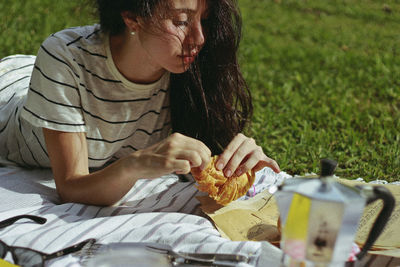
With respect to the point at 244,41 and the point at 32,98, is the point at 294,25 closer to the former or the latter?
the point at 244,41

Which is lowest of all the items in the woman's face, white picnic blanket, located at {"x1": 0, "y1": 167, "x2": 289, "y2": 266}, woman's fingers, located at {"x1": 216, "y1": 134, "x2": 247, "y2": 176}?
white picnic blanket, located at {"x1": 0, "y1": 167, "x2": 289, "y2": 266}

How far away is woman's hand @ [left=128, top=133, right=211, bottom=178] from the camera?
1614 mm

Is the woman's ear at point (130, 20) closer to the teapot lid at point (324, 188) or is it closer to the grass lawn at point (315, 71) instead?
the grass lawn at point (315, 71)

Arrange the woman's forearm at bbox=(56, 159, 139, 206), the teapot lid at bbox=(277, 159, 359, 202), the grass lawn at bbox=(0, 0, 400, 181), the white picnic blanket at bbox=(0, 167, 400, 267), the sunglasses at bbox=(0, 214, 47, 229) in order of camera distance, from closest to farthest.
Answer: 1. the teapot lid at bbox=(277, 159, 359, 202)
2. the white picnic blanket at bbox=(0, 167, 400, 267)
3. the sunglasses at bbox=(0, 214, 47, 229)
4. the woman's forearm at bbox=(56, 159, 139, 206)
5. the grass lawn at bbox=(0, 0, 400, 181)

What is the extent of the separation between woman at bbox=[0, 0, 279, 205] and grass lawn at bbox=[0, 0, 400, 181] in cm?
27

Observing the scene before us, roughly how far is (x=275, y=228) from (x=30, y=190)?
0.94 m

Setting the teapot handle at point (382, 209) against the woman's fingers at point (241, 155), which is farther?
the woman's fingers at point (241, 155)

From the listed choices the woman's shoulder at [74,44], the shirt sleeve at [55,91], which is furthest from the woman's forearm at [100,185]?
the woman's shoulder at [74,44]

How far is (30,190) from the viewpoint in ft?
6.89

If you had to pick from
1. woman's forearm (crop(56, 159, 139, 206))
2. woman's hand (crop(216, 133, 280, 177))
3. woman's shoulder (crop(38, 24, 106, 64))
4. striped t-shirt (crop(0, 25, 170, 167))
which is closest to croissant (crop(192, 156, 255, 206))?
woman's hand (crop(216, 133, 280, 177))

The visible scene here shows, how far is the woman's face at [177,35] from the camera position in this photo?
179cm

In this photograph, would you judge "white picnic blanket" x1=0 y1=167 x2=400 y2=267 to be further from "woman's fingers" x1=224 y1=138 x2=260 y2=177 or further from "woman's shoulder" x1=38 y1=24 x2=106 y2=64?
"woman's shoulder" x1=38 y1=24 x2=106 y2=64

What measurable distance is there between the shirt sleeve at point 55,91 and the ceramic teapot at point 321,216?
3.37 ft

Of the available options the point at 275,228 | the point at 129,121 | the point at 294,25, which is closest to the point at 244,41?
the point at 294,25
